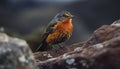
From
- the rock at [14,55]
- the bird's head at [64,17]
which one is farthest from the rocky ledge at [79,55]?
the bird's head at [64,17]

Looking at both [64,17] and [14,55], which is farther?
[64,17]

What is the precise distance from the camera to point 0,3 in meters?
34.0

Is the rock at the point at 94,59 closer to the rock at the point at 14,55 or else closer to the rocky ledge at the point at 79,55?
the rocky ledge at the point at 79,55

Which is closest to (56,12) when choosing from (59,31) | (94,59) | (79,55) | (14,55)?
(59,31)

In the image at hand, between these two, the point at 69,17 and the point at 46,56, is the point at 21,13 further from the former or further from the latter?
the point at 46,56

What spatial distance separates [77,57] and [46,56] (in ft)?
7.83

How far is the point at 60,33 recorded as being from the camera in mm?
13734

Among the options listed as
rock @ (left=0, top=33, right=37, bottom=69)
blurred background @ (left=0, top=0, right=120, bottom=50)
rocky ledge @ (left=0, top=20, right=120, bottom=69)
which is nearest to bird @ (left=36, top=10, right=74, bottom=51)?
rocky ledge @ (left=0, top=20, right=120, bottom=69)

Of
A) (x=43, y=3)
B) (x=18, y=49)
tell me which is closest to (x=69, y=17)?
(x=18, y=49)

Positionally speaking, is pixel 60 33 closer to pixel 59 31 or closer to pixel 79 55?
pixel 59 31

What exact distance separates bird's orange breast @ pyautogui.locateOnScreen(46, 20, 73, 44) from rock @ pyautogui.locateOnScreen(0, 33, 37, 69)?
475 centimetres

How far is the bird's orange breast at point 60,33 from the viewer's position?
1363 cm

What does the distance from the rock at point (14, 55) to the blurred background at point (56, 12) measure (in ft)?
60.4

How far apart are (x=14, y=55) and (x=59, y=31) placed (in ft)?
17.0
